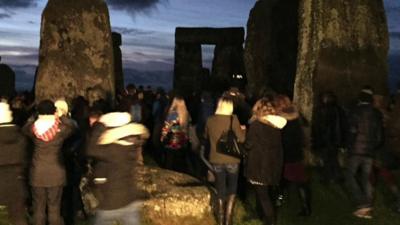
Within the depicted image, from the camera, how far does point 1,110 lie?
7258 millimetres

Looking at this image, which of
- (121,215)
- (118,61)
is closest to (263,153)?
(121,215)

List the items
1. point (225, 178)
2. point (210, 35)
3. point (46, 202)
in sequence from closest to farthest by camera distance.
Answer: point (46, 202), point (225, 178), point (210, 35)

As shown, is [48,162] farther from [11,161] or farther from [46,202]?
[46,202]

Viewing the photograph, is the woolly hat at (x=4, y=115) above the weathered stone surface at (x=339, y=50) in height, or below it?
below

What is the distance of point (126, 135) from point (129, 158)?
0.74 feet

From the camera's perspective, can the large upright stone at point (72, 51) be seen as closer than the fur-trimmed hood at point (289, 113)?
No

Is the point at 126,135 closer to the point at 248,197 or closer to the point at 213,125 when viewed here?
the point at 213,125

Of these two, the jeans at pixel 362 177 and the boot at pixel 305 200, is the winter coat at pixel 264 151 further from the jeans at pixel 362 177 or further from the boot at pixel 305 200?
the jeans at pixel 362 177

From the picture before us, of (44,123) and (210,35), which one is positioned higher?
(210,35)

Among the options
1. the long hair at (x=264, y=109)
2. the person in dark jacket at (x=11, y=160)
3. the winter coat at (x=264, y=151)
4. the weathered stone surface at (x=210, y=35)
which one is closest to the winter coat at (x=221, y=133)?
the winter coat at (x=264, y=151)

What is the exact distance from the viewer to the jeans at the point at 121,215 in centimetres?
637

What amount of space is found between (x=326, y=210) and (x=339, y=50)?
3905 mm

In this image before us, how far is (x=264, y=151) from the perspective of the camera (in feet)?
26.1

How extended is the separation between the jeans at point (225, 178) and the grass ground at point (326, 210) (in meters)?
0.84
